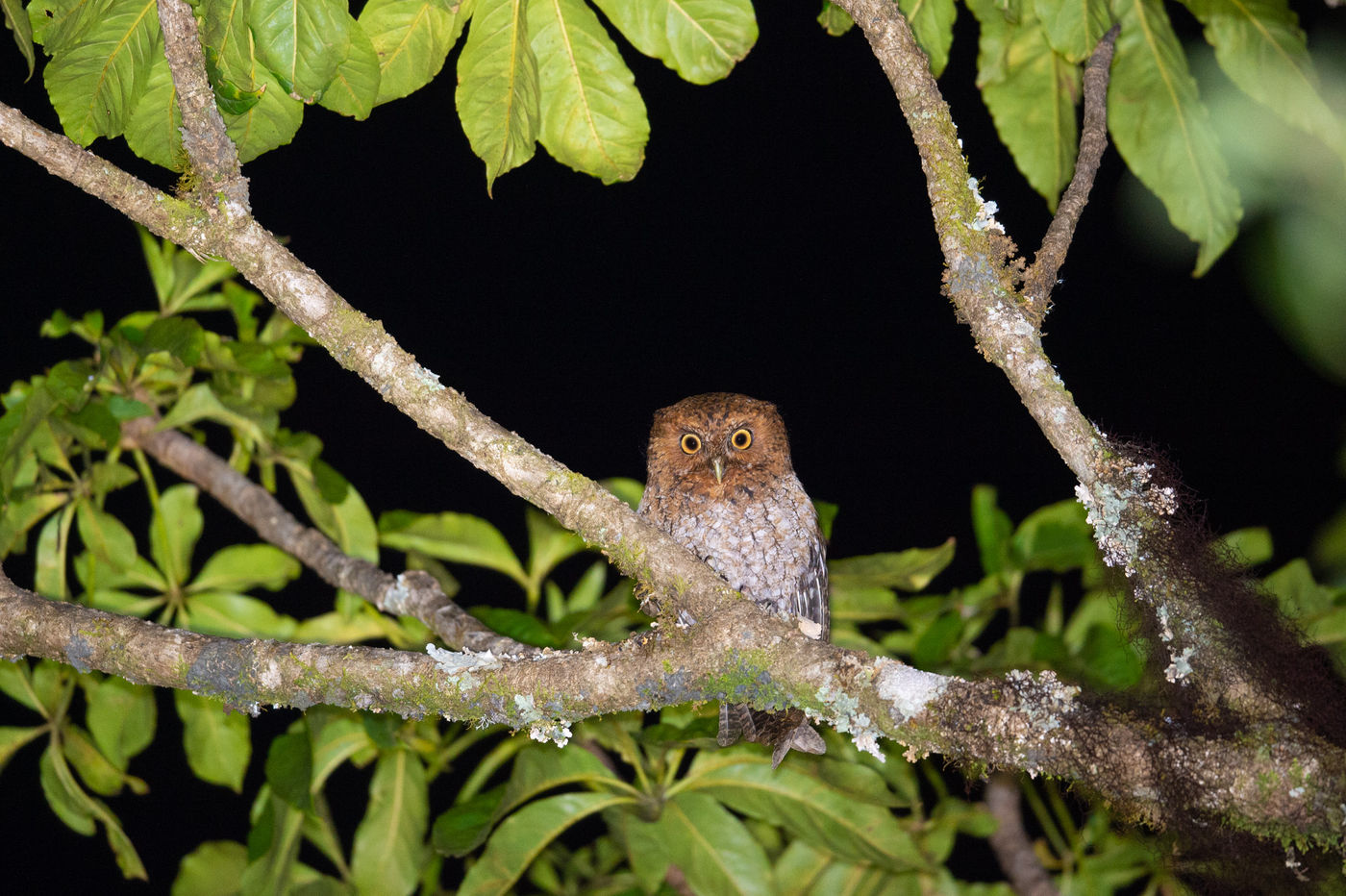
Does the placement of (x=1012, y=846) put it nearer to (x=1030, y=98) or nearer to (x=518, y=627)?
(x=518, y=627)

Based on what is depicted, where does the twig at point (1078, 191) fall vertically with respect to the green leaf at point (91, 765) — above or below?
above

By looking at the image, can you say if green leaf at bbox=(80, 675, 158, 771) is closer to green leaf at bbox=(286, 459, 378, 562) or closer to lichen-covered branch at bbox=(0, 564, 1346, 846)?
green leaf at bbox=(286, 459, 378, 562)

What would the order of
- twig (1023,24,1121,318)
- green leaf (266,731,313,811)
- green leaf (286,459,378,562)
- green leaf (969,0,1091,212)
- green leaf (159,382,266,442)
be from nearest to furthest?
twig (1023,24,1121,318)
green leaf (969,0,1091,212)
green leaf (266,731,313,811)
green leaf (286,459,378,562)
green leaf (159,382,266,442)

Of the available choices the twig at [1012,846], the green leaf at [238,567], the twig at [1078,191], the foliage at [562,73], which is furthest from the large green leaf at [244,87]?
the twig at [1012,846]

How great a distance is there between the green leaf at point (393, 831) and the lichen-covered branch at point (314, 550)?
1.16 feet

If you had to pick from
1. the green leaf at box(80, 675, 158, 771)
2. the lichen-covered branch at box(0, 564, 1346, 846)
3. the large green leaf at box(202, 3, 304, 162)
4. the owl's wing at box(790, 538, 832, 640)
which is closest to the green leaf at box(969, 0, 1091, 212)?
the owl's wing at box(790, 538, 832, 640)

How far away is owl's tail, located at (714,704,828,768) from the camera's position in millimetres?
1666

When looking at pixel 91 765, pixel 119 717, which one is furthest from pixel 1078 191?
pixel 91 765

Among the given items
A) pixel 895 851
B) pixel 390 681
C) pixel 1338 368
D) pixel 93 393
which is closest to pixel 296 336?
pixel 93 393

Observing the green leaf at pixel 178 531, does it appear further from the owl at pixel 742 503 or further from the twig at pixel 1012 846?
the twig at pixel 1012 846

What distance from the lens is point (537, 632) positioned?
62.4 inches

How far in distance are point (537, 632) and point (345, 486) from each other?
25.6 inches

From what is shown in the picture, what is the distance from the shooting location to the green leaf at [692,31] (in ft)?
3.99

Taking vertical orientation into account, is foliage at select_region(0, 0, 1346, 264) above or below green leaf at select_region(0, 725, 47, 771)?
above
